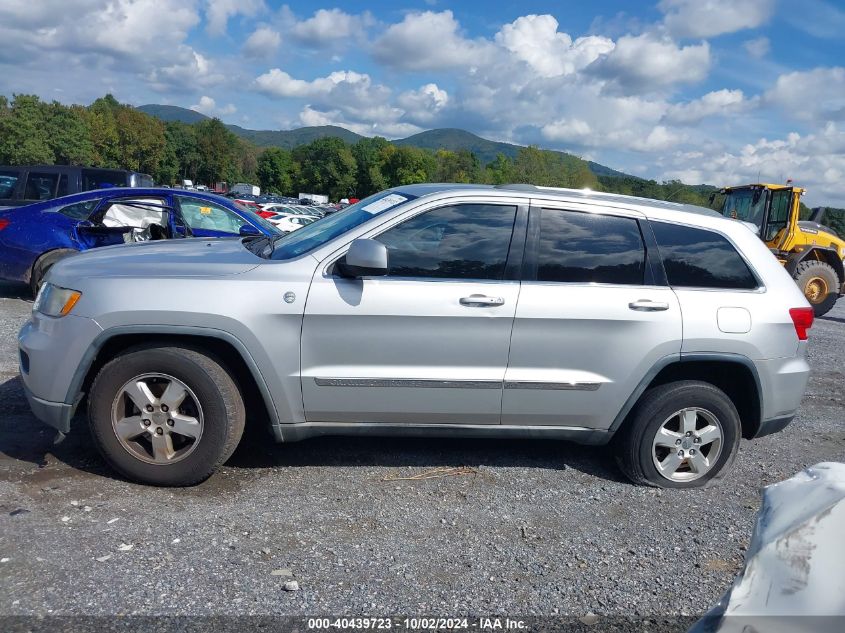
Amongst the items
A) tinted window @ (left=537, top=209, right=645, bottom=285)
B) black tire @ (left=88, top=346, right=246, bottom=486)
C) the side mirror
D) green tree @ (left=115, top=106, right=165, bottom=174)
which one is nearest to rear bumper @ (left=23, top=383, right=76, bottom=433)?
black tire @ (left=88, top=346, right=246, bottom=486)

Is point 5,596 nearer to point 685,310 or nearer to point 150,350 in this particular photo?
point 150,350

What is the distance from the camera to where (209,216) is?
29.5ft

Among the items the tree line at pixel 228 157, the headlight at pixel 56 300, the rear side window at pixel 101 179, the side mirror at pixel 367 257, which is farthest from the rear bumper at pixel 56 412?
the tree line at pixel 228 157

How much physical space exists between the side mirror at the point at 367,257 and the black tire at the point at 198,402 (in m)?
0.94

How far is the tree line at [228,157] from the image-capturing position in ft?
249

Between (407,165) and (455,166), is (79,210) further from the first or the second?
(407,165)

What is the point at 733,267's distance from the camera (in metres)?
4.30

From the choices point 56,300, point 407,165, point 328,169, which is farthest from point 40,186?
point 328,169

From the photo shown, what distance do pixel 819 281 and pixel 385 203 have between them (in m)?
12.3

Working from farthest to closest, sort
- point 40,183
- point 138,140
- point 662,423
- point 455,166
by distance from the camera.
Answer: point 455,166
point 138,140
point 40,183
point 662,423

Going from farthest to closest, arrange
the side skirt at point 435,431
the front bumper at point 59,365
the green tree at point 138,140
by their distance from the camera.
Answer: the green tree at point 138,140
the side skirt at point 435,431
the front bumper at point 59,365

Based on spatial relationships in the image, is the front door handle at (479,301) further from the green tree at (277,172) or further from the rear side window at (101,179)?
the green tree at (277,172)

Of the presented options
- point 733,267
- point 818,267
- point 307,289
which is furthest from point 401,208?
point 818,267

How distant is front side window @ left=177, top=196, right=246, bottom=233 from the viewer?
8.85m
